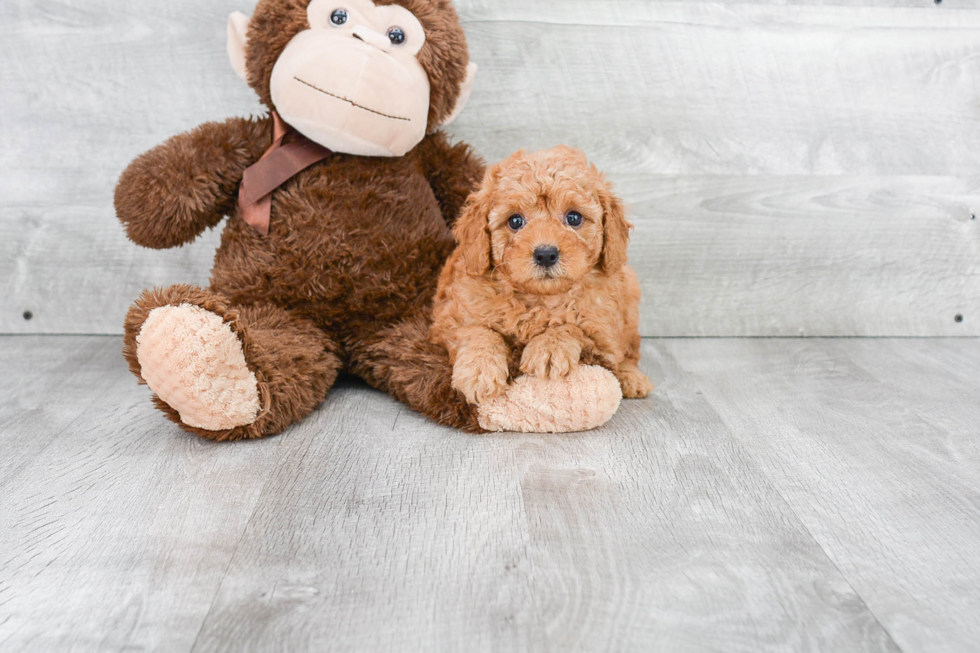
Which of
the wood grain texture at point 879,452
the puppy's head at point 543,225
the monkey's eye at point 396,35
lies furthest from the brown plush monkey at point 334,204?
the wood grain texture at point 879,452

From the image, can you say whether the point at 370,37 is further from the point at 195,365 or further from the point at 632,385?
the point at 632,385

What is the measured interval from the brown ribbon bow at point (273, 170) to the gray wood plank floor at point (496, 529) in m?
0.33

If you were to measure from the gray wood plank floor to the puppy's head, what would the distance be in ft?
0.81

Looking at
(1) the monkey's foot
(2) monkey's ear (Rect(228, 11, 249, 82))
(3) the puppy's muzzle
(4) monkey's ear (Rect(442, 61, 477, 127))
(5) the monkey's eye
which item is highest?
(5) the monkey's eye

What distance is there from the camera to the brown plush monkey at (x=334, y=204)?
3.88 ft

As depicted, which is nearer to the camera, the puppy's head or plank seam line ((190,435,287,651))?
plank seam line ((190,435,287,651))

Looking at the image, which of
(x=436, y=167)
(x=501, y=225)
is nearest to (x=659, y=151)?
(x=436, y=167)

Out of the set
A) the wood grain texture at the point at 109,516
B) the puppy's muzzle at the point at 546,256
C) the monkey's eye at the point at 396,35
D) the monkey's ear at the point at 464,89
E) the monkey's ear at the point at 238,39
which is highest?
the monkey's eye at the point at 396,35

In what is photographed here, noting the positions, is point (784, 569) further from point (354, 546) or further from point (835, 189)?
point (835, 189)

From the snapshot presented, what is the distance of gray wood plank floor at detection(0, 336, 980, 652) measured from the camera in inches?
29.2

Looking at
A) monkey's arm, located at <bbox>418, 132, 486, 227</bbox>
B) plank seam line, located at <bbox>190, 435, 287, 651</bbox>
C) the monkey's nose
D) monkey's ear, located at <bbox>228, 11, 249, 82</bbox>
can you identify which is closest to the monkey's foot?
plank seam line, located at <bbox>190, 435, 287, 651</bbox>

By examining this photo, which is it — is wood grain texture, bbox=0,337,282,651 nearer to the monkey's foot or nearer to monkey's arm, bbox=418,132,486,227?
the monkey's foot

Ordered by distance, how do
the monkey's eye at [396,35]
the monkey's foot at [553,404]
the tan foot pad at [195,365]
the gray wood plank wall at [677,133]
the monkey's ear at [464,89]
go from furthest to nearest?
the gray wood plank wall at [677,133], the monkey's ear at [464,89], the monkey's eye at [396,35], the monkey's foot at [553,404], the tan foot pad at [195,365]

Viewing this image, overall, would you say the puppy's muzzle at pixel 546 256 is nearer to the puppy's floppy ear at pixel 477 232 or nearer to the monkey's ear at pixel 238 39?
the puppy's floppy ear at pixel 477 232
